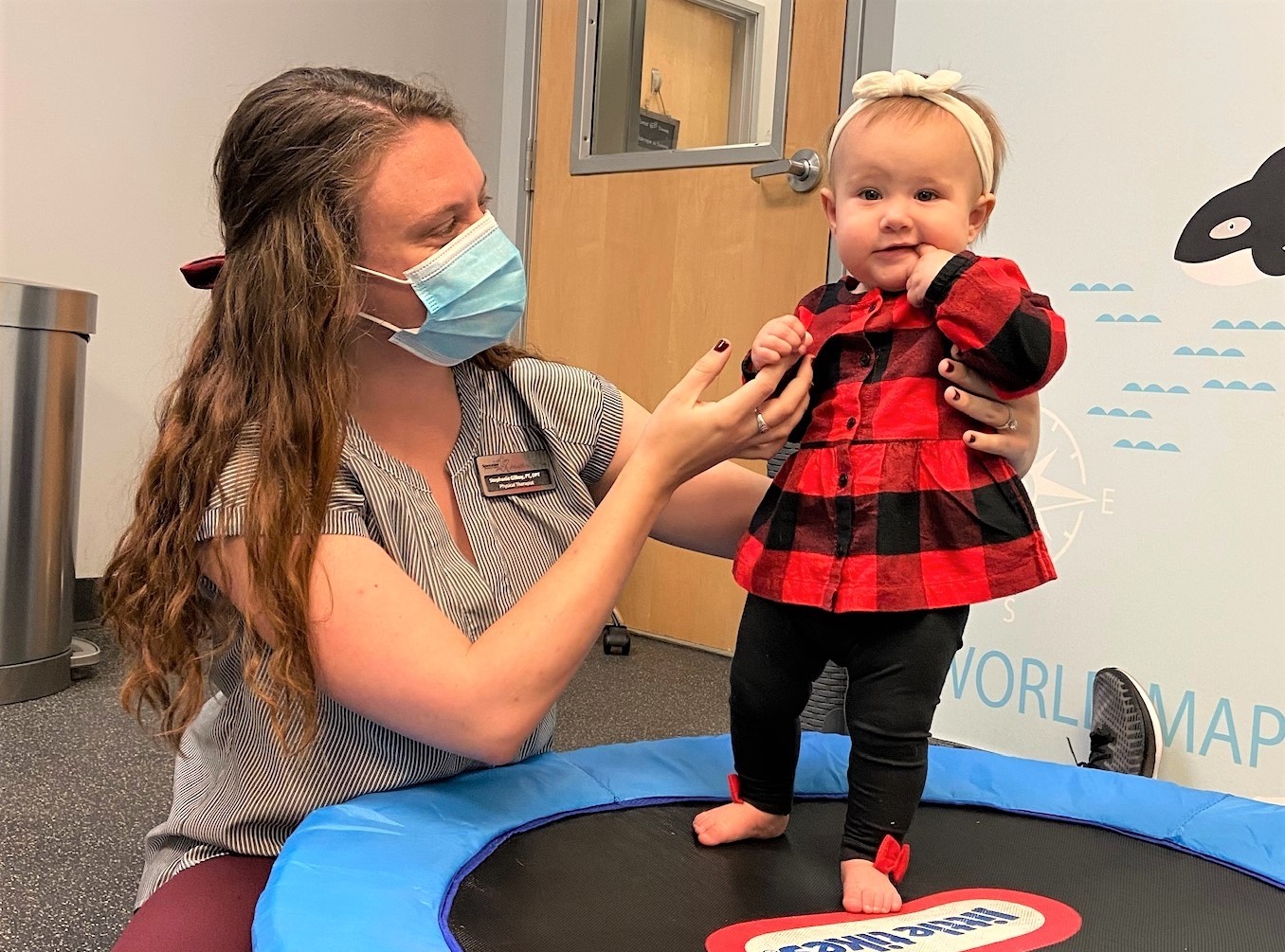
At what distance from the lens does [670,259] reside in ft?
10.3

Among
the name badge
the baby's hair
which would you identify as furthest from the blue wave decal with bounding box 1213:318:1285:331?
the name badge

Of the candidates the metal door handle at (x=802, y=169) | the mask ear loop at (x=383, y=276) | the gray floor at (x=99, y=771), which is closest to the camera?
the mask ear loop at (x=383, y=276)

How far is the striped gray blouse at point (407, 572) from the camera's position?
1.06m

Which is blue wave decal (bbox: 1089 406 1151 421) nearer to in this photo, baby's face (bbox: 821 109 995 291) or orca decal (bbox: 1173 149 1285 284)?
orca decal (bbox: 1173 149 1285 284)

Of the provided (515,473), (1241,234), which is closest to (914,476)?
(515,473)

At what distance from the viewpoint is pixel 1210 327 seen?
1990 millimetres

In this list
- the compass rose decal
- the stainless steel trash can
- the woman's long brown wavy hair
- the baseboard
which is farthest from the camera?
the baseboard

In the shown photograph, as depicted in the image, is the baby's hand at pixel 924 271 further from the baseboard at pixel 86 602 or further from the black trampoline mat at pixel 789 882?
the baseboard at pixel 86 602

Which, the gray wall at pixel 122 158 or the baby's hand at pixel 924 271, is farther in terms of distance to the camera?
the gray wall at pixel 122 158

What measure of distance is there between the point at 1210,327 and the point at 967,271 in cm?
125

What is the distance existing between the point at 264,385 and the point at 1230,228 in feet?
5.61

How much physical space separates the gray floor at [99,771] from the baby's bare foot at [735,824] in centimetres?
88

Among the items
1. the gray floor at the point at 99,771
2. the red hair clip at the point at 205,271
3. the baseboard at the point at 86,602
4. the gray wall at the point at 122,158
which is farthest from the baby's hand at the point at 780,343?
the baseboard at the point at 86,602

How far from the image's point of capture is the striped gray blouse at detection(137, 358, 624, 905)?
106 cm
